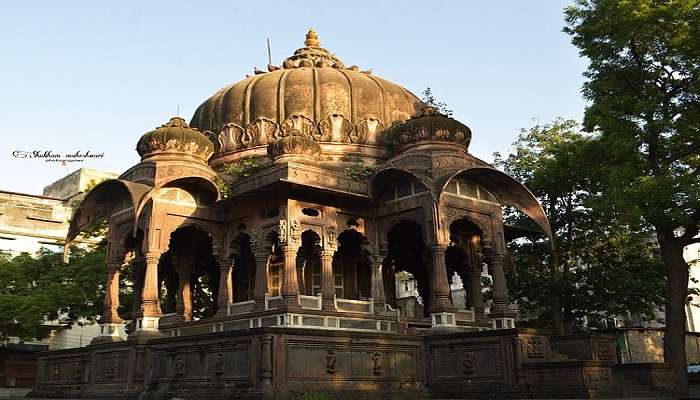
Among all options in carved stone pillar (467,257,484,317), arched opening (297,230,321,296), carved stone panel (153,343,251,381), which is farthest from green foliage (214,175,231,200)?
carved stone pillar (467,257,484,317)

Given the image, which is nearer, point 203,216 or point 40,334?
point 203,216

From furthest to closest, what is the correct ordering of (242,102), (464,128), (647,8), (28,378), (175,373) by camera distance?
(28,378), (242,102), (464,128), (647,8), (175,373)

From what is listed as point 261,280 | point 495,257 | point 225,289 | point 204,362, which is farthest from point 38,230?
point 495,257

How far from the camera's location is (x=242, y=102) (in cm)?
2295

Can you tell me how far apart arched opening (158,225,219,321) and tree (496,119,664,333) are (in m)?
10.1

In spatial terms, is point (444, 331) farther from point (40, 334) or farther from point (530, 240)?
point (40, 334)

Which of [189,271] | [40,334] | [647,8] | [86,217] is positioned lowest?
[40,334]

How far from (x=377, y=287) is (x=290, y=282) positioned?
2.80 metres

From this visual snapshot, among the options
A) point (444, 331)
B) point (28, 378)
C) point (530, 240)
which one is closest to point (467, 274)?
point (530, 240)

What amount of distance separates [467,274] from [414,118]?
525 cm

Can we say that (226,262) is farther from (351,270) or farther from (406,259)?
(406,259)

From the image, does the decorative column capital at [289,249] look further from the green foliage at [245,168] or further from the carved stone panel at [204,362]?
the green foliage at [245,168]

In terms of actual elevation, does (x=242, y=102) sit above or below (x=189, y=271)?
above

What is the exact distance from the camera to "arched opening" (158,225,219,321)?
20422 mm
